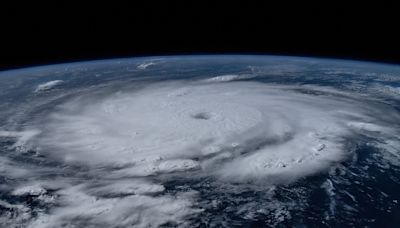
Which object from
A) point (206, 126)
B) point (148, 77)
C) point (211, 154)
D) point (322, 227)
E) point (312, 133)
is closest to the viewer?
point (322, 227)

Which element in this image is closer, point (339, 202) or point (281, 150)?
point (339, 202)

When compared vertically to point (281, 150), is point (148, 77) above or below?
above

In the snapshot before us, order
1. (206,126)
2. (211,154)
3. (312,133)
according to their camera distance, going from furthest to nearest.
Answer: (206,126) < (312,133) < (211,154)

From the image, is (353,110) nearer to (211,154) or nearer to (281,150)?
(281,150)

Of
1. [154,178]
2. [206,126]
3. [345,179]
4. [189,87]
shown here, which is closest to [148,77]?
[189,87]

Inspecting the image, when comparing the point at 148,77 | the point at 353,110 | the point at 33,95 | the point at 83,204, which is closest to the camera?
the point at 83,204

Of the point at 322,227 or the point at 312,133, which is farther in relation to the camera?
the point at 312,133

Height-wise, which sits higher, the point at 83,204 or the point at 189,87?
the point at 189,87

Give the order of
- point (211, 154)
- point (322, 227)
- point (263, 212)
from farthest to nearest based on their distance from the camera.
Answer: point (211, 154) → point (263, 212) → point (322, 227)

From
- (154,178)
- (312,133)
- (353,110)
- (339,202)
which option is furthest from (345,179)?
(353,110)

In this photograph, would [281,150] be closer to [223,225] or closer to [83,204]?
[223,225]
